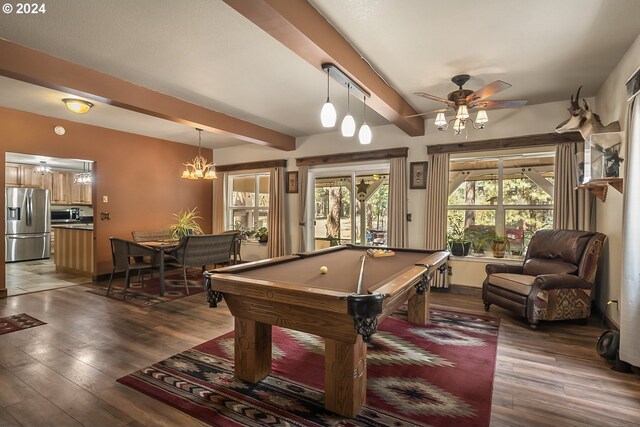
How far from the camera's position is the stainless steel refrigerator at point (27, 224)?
7066 mm

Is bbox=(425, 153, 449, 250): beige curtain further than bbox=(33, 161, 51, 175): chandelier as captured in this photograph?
No

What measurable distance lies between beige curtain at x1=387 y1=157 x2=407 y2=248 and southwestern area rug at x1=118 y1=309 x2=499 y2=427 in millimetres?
2162

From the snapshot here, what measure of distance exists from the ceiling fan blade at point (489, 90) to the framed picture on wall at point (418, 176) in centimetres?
193

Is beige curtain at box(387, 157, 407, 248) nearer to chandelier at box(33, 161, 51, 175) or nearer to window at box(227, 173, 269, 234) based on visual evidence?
window at box(227, 173, 269, 234)

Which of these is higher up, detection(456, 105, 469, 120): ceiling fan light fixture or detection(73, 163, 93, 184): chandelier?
detection(456, 105, 469, 120): ceiling fan light fixture

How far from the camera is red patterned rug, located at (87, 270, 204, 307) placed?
14.1ft

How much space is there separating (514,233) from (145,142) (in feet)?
21.5

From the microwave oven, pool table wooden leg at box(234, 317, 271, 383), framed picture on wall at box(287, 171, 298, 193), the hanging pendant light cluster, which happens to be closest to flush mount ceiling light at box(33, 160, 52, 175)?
the microwave oven

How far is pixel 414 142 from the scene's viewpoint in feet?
16.9

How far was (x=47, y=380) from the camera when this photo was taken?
2268mm

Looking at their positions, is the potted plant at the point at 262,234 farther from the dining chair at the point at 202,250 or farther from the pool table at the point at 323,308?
the pool table at the point at 323,308

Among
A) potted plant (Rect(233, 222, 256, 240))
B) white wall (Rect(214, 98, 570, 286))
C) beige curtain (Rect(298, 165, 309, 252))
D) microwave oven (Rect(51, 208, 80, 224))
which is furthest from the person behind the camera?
microwave oven (Rect(51, 208, 80, 224))

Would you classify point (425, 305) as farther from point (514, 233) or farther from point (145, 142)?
point (145, 142)

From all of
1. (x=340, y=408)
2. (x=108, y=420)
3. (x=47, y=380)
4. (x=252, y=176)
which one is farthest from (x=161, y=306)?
(x=252, y=176)
